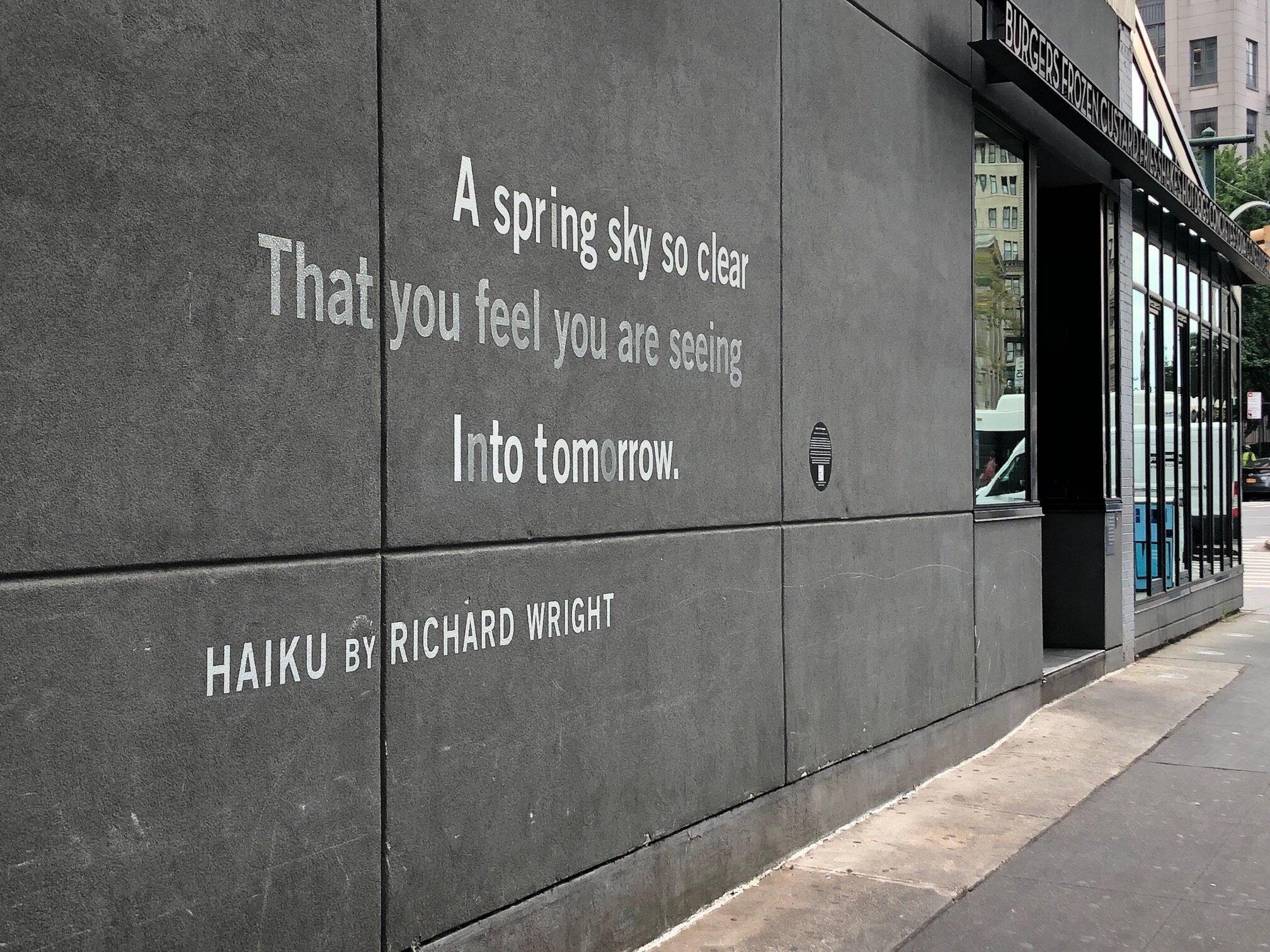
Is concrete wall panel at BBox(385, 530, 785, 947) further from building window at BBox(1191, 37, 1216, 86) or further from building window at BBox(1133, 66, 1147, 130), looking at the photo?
building window at BBox(1191, 37, 1216, 86)

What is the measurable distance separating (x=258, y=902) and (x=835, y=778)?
348 cm

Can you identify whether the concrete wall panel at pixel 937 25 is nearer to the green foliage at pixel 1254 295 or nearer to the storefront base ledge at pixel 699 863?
the storefront base ledge at pixel 699 863

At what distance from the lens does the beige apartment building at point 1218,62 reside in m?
76.2

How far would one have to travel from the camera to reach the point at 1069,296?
437 inches

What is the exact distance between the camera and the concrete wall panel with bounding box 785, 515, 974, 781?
5.78 metres

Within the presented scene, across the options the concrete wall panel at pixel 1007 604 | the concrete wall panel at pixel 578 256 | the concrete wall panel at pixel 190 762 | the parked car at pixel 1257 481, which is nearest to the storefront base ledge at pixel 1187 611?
the concrete wall panel at pixel 1007 604

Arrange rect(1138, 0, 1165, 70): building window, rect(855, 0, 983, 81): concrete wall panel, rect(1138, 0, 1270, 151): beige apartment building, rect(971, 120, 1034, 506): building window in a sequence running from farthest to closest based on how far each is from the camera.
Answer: rect(1138, 0, 1165, 70): building window → rect(1138, 0, 1270, 151): beige apartment building → rect(971, 120, 1034, 506): building window → rect(855, 0, 983, 81): concrete wall panel

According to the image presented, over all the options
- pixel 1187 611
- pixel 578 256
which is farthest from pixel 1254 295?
pixel 578 256

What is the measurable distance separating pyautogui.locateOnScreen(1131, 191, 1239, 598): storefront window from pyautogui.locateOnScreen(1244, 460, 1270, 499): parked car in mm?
36305

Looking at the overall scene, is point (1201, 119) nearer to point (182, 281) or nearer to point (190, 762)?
point (182, 281)

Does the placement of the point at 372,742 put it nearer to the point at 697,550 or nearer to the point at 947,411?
the point at 697,550

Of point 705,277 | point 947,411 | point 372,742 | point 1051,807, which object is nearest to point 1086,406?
point 947,411

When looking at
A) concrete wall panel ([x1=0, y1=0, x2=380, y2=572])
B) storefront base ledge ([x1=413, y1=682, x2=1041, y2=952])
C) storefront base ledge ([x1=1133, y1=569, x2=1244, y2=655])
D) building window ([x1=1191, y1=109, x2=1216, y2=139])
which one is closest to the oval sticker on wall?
storefront base ledge ([x1=413, y1=682, x2=1041, y2=952])

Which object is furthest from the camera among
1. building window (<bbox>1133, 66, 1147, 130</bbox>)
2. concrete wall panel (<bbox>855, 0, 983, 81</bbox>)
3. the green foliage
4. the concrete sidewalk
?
the green foliage
